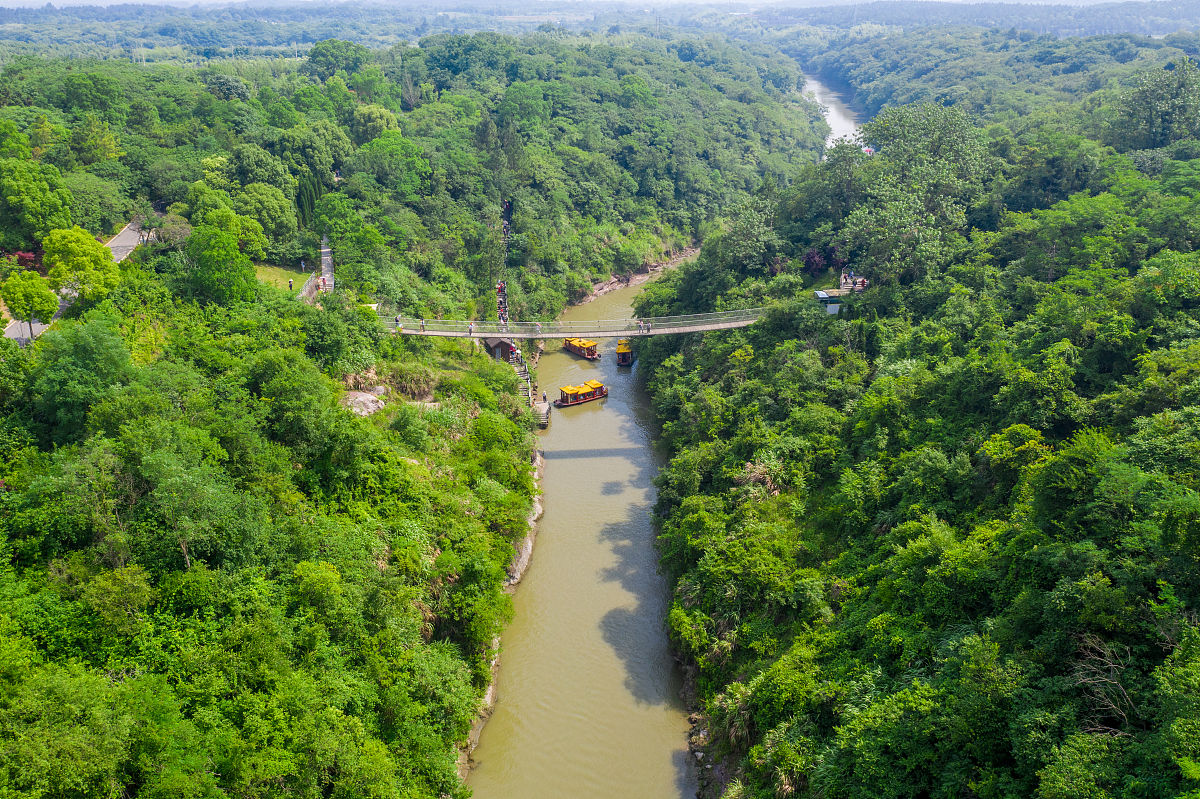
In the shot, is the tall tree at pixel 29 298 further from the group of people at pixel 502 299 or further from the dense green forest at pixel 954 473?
the group of people at pixel 502 299

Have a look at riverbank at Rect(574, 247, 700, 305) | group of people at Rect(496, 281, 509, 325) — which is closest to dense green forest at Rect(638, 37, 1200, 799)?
group of people at Rect(496, 281, 509, 325)

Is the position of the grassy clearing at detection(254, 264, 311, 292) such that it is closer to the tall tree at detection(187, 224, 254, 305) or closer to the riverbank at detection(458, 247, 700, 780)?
the tall tree at detection(187, 224, 254, 305)

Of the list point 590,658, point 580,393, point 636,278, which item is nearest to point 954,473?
point 590,658

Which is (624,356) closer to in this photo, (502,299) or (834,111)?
(502,299)

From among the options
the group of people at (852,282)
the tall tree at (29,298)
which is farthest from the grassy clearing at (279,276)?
the group of people at (852,282)

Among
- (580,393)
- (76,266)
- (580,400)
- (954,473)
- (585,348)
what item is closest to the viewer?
(954,473)

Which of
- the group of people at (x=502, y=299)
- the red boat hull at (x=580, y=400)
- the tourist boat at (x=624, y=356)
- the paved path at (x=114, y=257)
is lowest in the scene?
the red boat hull at (x=580, y=400)

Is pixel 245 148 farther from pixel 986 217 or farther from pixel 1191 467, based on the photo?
pixel 1191 467
